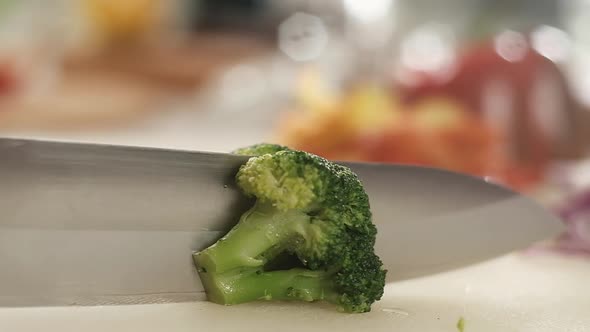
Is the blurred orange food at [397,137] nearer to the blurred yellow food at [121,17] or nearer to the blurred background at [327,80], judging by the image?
the blurred background at [327,80]

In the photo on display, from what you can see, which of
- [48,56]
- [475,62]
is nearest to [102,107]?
[48,56]

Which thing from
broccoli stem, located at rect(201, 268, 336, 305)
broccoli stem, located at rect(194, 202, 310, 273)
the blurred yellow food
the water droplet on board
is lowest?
the water droplet on board

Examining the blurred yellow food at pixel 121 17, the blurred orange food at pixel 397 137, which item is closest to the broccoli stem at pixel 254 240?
the blurred orange food at pixel 397 137

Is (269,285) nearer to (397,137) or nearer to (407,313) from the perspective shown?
(407,313)

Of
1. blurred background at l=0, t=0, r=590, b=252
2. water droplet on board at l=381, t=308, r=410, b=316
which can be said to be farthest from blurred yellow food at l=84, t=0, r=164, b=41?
water droplet on board at l=381, t=308, r=410, b=316

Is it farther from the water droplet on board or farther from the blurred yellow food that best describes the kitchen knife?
the blurred yellow food

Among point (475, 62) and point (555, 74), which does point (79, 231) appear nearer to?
point (475, 62)
